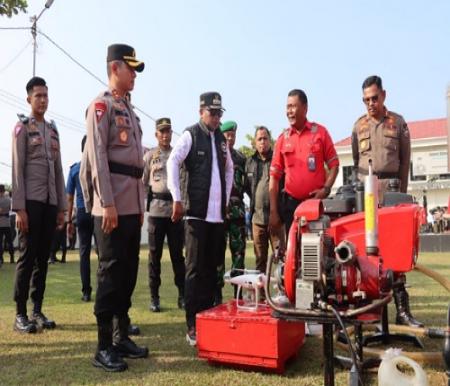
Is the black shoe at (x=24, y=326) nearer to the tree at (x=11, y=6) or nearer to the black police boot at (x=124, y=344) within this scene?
the black police boot at (x=124, y=344)

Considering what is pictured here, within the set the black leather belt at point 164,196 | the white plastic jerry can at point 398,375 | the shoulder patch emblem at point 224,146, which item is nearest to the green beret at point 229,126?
the black leather belt at point 164,196

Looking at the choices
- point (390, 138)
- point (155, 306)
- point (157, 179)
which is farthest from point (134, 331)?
point (390, 138)

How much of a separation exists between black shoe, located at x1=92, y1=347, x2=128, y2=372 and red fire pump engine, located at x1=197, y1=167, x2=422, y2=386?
3.92ft

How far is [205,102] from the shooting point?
13.3ft

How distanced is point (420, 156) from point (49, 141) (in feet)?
111

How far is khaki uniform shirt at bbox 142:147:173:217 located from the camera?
17.6 ft

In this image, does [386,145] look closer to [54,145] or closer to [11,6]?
[54,145]

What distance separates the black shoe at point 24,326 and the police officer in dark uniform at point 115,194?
1.07 metres

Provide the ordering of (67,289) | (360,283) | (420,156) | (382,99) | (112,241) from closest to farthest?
(360,283) → (112,241) → (382,99) → (67,289) → (420,156)

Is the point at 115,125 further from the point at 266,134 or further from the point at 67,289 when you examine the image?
the point at 67,289

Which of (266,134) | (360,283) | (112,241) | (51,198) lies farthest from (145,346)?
(266,134)

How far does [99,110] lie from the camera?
3291 mm

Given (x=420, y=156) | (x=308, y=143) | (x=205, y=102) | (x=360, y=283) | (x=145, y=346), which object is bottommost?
(x=145, y=346)

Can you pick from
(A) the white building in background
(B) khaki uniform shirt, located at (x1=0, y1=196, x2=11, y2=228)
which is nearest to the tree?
(B) khaki uniform shirt, located at (x1=0, y1=196, x2=11, y2=228)
